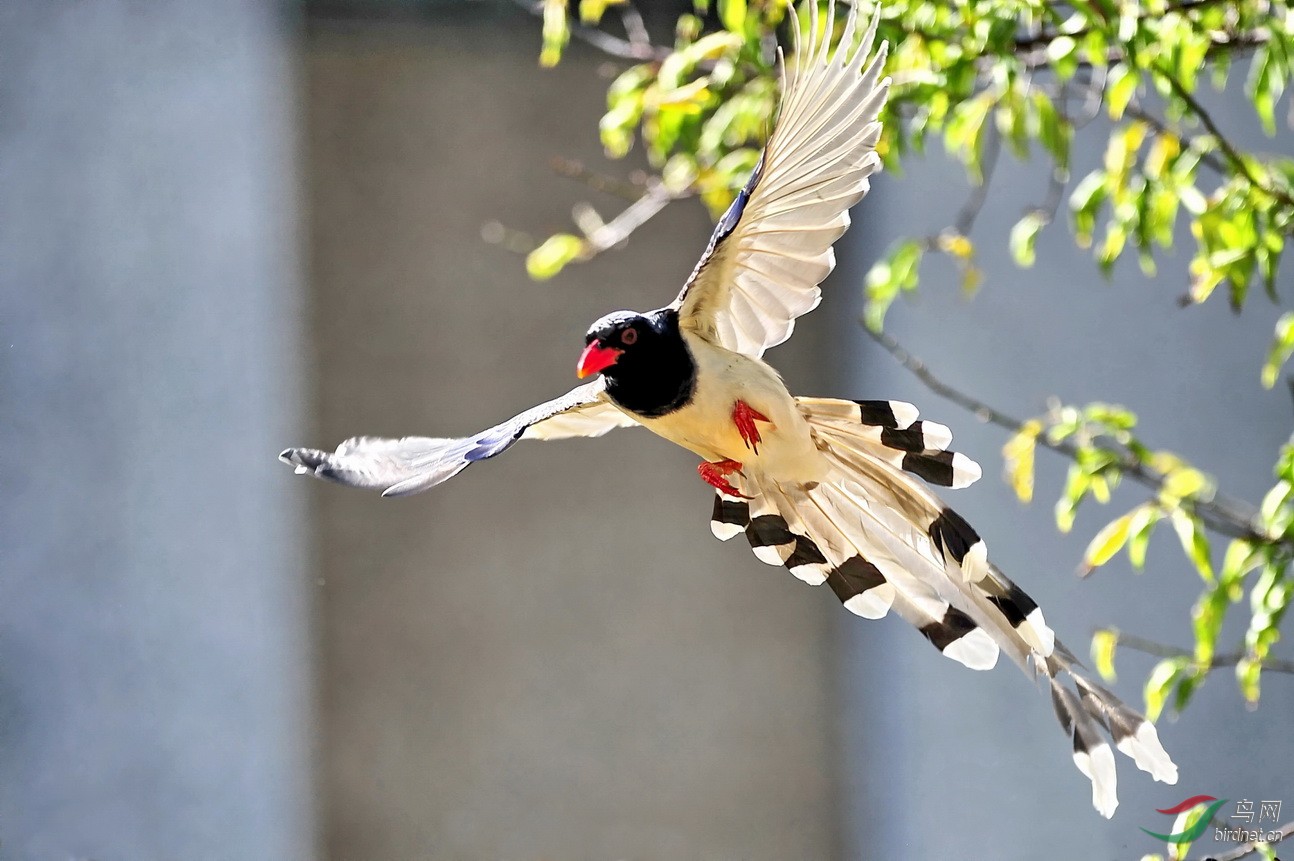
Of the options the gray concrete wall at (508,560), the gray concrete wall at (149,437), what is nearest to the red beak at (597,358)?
the gray concrete wall at (149,437)

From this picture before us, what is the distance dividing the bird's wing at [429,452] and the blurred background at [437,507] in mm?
932

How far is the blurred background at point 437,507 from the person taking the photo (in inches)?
80.4

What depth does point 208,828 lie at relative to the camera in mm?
2523

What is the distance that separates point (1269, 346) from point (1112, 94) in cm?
75

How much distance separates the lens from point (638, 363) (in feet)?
3.13

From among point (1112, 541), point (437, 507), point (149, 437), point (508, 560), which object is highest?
point (1112, 541)

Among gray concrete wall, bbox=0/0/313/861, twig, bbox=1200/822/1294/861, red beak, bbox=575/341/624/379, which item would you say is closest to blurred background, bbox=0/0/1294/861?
gray concrete wall, bbox=0/0/313/861

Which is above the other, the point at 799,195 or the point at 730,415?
the point at 799,195

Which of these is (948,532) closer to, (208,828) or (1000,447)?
(1000,447)

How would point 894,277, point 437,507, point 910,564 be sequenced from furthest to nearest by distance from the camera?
point 437,507 < point 894,277 < point 910,564

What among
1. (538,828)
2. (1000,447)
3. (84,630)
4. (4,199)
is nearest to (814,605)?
(538,828)

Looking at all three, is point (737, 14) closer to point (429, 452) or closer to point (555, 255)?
point (555, 255)

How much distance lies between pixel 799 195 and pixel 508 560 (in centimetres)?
238

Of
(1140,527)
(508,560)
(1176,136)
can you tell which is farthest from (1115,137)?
(508,560)
